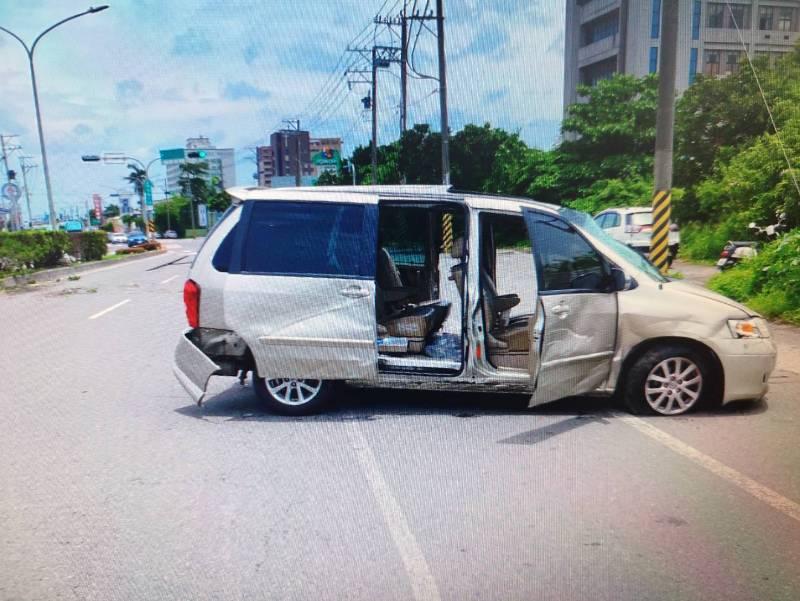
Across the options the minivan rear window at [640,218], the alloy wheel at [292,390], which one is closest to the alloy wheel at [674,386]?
the alloy wheel at [292,390]

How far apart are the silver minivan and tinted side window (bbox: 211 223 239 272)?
0.01 m

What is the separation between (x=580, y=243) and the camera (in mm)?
5328

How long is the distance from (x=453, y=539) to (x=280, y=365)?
2402 millimetres

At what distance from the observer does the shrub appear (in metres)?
20.2

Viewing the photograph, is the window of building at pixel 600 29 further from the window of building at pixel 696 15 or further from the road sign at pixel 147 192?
the road sign at pixel 147 192

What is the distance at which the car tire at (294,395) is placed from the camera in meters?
5.42

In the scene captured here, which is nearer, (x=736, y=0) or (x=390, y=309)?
(x=390, y=309)

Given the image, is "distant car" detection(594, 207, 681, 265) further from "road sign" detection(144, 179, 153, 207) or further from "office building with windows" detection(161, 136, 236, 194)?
"office building with windows" detection(161, 136, 236, 194)

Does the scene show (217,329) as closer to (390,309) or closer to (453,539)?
(390,309)

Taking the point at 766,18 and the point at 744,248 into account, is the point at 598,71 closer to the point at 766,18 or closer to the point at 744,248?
the point at 744,248

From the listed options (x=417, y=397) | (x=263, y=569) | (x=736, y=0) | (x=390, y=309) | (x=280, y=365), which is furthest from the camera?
(x=736, y=0)

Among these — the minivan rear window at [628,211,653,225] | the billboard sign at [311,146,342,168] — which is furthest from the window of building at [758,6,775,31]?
the billboard sign at [311,146,342,168]

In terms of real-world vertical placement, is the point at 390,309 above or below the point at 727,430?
above

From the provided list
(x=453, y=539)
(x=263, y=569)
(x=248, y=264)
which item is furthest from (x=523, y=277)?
(x=263, y=569)
